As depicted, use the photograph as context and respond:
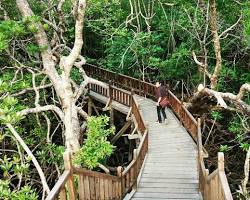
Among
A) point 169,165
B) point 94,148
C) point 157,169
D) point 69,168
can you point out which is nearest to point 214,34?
point 169,165

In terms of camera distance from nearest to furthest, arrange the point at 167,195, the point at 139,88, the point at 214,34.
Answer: the point at 167,195 < the point at 214,34 < the point at 139,88

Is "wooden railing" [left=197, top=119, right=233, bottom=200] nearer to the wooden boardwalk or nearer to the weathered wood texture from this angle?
the weathered wood texture

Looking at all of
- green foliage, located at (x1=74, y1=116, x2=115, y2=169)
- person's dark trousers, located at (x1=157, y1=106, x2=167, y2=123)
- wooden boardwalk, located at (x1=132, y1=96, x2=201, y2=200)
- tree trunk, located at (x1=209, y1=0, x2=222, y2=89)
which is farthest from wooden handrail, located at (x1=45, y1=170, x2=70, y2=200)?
person's dark trousers, located at (x1=157, y1=106, x2=167, y2=123)

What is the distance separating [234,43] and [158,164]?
750 centimetres

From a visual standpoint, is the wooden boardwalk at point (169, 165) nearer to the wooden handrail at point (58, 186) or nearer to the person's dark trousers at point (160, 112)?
the person's dark trousers at point (160, 112)

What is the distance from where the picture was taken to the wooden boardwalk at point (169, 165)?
7.99m

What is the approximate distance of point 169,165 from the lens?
936 centimetres

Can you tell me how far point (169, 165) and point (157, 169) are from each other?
16.2 inches

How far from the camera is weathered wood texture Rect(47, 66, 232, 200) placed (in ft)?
17.9

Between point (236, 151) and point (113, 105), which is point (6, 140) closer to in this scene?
point (113, 105)

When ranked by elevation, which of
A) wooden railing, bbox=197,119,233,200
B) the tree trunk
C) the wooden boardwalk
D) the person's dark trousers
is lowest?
the wooden boardwalk

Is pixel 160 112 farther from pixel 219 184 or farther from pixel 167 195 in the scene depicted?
pixel 219 184

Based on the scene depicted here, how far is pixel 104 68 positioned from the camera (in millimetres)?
18484

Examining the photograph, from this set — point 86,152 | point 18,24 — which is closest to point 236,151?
point 86,152
